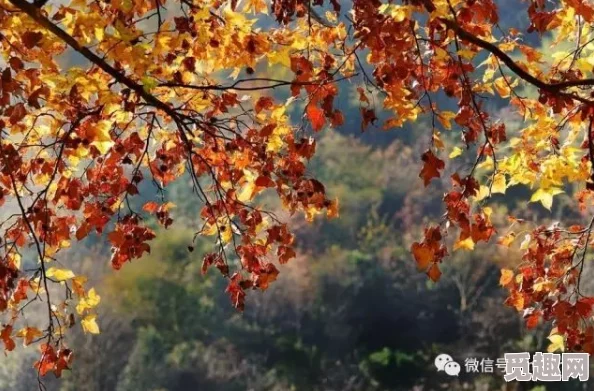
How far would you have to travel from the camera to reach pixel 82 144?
1406 mm

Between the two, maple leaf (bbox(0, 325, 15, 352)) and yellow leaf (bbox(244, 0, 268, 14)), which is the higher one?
yellow leaf (bbox(244, 0, 268, 14))

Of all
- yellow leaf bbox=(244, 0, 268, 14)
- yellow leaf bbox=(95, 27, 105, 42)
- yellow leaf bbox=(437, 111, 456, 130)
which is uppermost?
yellow leaf bbox=(244, 0, 268, 14)

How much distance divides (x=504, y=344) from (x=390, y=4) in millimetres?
6203

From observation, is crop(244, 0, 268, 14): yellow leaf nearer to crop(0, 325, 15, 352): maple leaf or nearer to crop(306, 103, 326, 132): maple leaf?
crop(306, 103, 326, 132): maple leaf

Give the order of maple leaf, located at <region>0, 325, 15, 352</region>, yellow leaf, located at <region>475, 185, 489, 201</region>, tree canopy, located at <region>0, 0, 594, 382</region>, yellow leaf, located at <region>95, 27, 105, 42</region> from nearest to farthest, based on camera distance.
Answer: yellow leaf, located at <region>95, 27, 105, 42</region> → tree canopy, located at <region>0, 0, 594, 382</region> → maple leaf, located at <region>0, 325, 15, 352</region> → yellow leaf, located at <region>475, 185, 489, 201</region>

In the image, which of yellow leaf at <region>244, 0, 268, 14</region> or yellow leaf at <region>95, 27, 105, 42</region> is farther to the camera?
yellow leaf at <region>244, 0, 268, 14</region>

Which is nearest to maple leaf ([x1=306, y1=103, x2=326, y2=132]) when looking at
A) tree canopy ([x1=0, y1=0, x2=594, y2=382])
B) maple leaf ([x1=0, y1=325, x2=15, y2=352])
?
tree canopy ([x1=0, y1=0, x2=594, y2=382])

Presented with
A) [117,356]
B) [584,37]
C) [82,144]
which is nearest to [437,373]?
[117,356]

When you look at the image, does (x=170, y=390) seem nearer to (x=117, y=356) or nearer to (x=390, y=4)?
(x=117, y=356)

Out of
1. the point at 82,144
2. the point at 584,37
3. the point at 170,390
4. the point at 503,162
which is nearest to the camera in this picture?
the point at 82,144

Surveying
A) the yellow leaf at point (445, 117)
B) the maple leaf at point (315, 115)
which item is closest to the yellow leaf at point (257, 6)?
the maple leaf at point (315, 115)

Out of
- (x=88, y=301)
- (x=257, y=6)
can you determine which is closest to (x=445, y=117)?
(x=257, y=6)

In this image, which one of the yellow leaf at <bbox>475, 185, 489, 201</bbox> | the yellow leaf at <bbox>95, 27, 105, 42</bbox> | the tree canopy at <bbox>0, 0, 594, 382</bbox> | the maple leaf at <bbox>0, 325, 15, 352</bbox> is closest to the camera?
the yellow leaf at <bbox>95, 27, 105, 42</bbox>

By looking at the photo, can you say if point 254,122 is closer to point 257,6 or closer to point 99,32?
point 257,6
